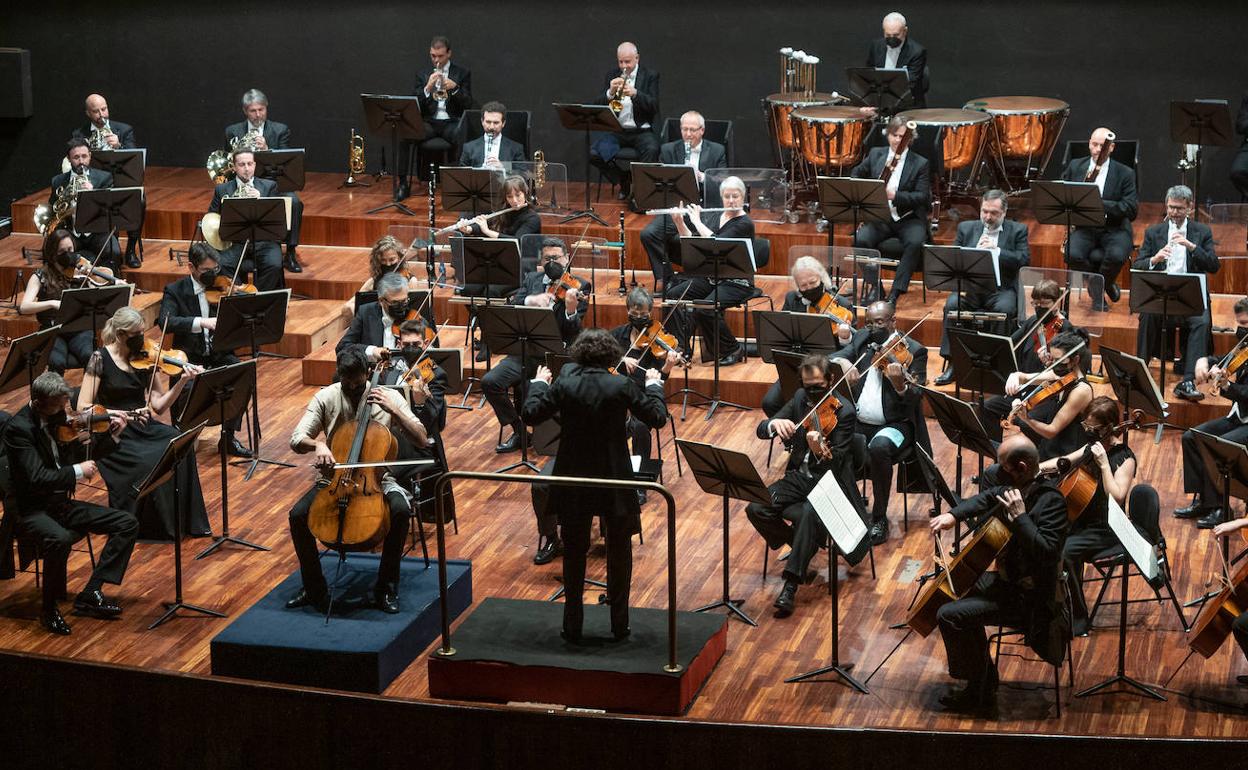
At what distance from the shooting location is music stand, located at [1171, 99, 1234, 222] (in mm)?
9500

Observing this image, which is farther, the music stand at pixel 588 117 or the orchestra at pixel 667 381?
the music stand at pixel 588 117

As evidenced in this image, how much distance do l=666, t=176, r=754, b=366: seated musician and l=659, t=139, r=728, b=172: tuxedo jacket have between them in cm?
109

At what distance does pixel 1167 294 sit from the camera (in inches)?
316

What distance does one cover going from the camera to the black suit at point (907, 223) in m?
9.61

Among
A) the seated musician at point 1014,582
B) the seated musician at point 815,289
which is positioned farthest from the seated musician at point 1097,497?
the seated musician at point 815,289

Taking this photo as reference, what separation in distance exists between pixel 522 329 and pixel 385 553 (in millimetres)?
1721

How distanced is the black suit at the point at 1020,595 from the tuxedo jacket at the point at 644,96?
591 centimetres

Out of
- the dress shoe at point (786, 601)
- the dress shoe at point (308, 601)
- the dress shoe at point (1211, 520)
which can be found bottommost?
the dress shoe at point (786, 601)

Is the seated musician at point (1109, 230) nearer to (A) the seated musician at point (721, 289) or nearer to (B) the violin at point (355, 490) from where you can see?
(A) the seated musician at point (721, 289)

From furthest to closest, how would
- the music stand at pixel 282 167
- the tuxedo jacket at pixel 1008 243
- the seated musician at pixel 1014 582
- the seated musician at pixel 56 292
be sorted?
the music stand at pixel 282 167, the seated musician at pixel 56 292, the tuxedo jacket at pixel 1008 243, the seated musician at pixel 1014 582

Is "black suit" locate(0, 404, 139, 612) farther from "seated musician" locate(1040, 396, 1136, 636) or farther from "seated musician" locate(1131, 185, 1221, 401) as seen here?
"seated musician" locate(1131, 185, 1221, 401)

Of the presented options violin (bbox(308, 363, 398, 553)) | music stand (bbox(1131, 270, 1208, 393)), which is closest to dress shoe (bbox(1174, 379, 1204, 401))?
music stand (bbox(1131, 270, 1208, 393))

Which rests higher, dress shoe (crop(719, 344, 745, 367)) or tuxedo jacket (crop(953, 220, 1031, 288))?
tuxedo jacket (crop(953, 220, 1031, 288))

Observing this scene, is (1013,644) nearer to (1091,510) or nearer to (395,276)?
(1091,510)
